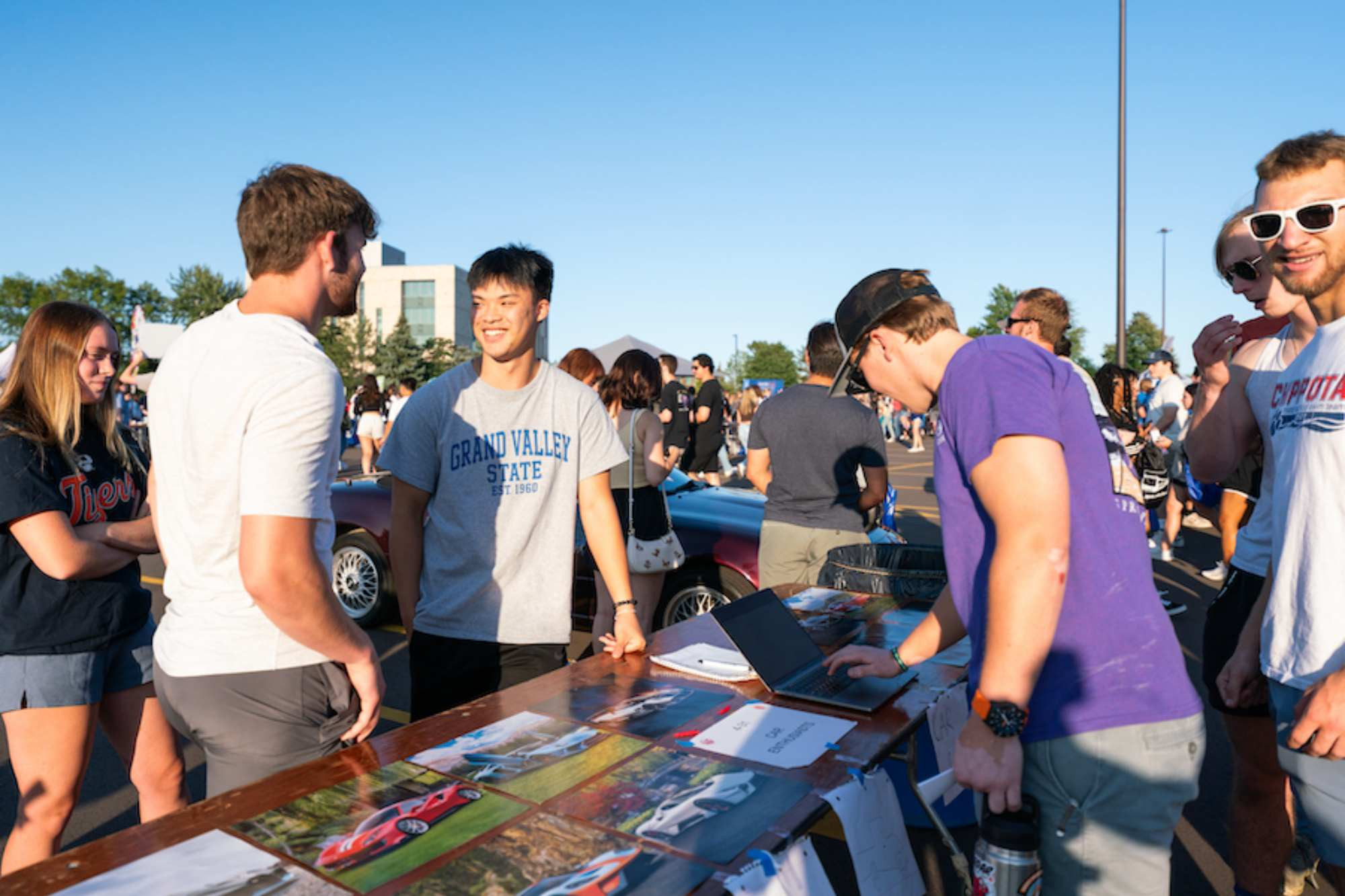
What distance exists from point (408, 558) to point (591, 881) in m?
1.65

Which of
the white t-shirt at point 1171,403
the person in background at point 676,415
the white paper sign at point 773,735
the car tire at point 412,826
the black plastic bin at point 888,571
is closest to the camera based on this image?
Answer: the car tire at point 412,826

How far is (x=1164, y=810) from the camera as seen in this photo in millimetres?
1725

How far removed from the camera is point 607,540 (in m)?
2.88

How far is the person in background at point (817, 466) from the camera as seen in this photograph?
14.5ft

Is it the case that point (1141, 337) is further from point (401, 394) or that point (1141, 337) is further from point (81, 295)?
point (81, 295)

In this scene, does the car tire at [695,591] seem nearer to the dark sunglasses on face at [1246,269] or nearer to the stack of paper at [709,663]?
the stack of paper at [709,663]

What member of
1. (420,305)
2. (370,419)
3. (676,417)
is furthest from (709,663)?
(420,305)

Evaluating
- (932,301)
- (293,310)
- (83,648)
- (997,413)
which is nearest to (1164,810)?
(997,413)

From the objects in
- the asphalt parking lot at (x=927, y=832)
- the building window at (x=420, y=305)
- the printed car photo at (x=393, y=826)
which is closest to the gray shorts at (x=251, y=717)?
the printed car photo at (x=393, y=826)

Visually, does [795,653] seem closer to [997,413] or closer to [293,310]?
[997,413]

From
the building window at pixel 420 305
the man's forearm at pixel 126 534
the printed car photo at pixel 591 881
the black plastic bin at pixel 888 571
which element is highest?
the building window at pixel 420 305

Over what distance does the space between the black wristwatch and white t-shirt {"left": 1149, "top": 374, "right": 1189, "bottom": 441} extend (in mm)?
9580

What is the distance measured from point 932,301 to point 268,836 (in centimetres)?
160

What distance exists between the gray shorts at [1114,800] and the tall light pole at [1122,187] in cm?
1289
